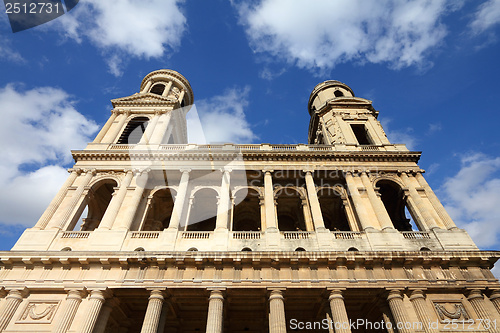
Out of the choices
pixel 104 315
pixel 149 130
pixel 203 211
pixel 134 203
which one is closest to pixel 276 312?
pixel 104 315

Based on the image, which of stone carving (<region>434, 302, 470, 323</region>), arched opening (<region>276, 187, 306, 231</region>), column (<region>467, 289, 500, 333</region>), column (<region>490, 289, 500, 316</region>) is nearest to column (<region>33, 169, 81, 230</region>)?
arched opening (<region>276, 187, 306, 231</region>)

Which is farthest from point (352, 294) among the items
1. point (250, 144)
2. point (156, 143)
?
point (156, 143)

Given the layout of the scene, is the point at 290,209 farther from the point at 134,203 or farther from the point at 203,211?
the point at 134,203

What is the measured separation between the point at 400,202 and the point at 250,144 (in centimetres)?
1303

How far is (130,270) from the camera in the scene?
15234 mm

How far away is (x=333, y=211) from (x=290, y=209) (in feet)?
11.3

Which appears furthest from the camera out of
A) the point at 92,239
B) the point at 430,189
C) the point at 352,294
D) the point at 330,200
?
the point at 330,200

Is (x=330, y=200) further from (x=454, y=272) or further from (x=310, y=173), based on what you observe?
(x=454, y=272)

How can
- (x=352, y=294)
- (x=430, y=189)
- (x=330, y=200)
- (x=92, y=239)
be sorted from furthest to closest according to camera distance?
1. (x=330, y=200)
2. (x=430, y=189)
3. (x=92, y=239)
4. (x=352, y=294)

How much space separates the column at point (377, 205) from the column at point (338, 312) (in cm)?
584

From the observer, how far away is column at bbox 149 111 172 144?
2416 cm

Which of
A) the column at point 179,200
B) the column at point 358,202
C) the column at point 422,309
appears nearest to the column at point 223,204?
the column at point 179,200

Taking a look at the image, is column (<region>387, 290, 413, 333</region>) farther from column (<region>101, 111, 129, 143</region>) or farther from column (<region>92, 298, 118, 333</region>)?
column (<region>101, 111, 129, 143</region>)

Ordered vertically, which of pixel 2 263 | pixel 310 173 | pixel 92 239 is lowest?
pixel 2 263
